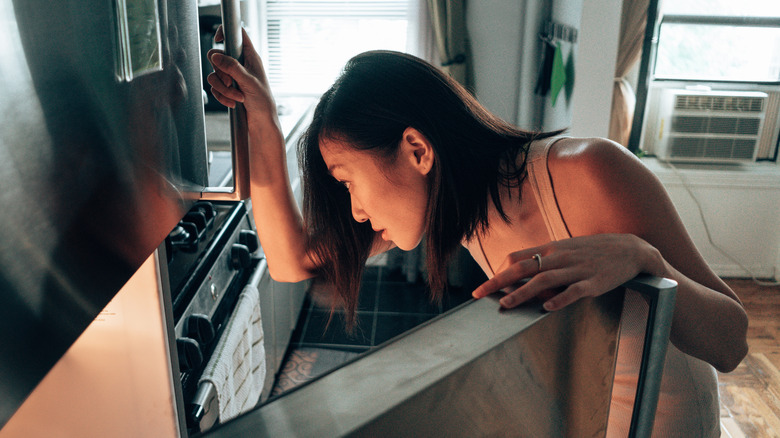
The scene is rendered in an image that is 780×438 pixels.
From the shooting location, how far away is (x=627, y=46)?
332cm

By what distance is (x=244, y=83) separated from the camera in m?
0.79

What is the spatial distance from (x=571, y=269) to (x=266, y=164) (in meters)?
0.63

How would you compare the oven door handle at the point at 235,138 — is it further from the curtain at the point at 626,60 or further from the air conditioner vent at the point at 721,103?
the air conditioner vent at the point at 721,103

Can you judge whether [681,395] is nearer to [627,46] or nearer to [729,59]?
[627,46]

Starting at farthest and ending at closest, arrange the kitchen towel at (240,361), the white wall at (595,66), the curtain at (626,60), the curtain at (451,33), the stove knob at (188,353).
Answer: the curtain at (451,33) → the curtain at (626,60) → the white wall at (595,66) → the kitchen towel at (240,361) → the stove knob at (188,353)

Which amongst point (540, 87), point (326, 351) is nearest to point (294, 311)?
point (326, 351)

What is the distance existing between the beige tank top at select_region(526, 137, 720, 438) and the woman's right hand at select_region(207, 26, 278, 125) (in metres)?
0.41

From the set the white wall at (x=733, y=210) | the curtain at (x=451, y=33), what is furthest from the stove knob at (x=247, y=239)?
the white wall at (x=733, y=210)

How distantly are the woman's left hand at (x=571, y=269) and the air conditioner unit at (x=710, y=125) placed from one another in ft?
10.6

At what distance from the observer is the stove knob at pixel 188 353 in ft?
3.94

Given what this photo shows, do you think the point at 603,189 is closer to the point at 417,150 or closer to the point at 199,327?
the point at 417,150

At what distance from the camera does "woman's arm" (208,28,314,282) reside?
77 cm

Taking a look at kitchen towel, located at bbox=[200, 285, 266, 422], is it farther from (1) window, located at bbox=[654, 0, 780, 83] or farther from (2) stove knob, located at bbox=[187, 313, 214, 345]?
(1) window, located at bbox=[654, 0, 780, 83]

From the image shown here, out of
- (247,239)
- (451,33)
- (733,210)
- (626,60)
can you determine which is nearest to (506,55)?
(451,33)
